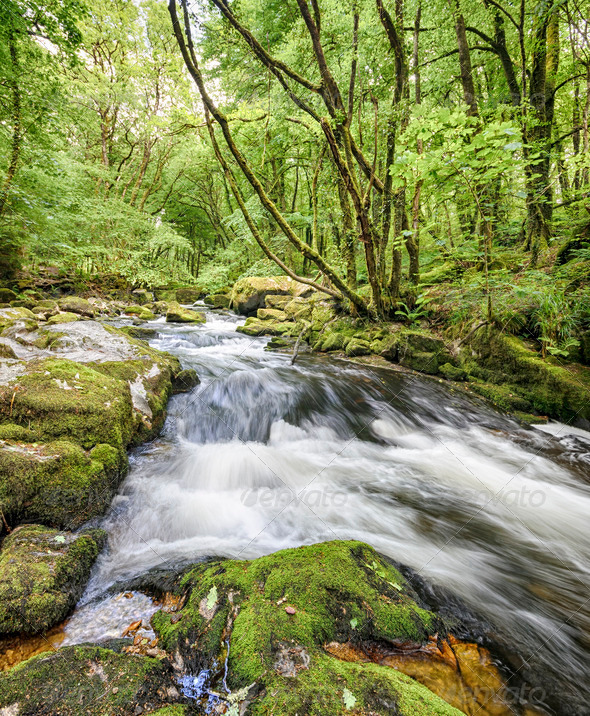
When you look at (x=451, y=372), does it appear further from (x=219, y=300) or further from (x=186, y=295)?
(x=186, y=295)

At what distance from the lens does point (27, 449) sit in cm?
239

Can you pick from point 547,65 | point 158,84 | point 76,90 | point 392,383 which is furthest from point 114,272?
point 547,65

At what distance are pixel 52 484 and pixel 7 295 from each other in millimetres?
10421

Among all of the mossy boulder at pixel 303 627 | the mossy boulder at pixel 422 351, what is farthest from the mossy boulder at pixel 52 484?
the mossy boulder at pixel 422 351

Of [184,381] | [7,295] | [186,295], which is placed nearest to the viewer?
[184,381]

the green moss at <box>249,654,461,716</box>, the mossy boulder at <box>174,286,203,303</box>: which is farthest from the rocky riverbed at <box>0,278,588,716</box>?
the mossy boulder at <box>174,286,203,303</box>

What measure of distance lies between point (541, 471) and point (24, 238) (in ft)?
37.2

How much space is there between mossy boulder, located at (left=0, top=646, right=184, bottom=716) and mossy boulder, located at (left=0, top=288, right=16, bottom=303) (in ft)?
37.6

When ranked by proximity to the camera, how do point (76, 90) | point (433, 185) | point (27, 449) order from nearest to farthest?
point (27, 449), point (433, 185), point (76, 90)

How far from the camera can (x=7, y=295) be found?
31.2ft

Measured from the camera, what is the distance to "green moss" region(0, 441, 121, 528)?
2.15 m

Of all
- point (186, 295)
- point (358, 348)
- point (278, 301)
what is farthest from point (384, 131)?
point (186, 295)

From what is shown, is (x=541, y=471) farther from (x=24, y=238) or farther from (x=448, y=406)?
(x=24, y=238)

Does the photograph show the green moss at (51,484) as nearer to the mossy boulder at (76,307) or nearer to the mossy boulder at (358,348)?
the mossy boulder at (358,348)
